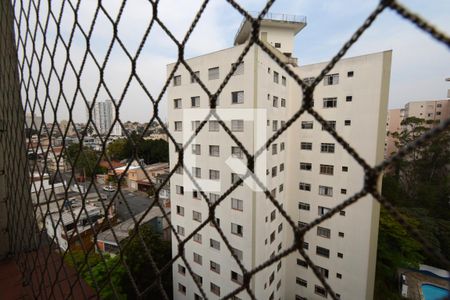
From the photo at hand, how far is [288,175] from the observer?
13.2ft

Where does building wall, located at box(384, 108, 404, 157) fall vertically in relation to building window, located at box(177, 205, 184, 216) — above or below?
above

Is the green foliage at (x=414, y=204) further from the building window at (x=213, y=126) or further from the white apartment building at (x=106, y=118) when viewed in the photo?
the white apartment building at (x=106, y=118)

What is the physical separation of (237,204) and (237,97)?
1517 millimetres

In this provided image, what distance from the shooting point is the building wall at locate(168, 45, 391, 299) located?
3.04 metres

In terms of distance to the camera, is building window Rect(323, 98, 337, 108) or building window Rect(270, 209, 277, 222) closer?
building window Rect(323, 98, 337, 108)

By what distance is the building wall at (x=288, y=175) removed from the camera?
9.96 feet

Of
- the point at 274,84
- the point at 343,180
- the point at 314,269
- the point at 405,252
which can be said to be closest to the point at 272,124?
the point at 274,84

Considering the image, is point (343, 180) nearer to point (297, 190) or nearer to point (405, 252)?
point (297, 190)

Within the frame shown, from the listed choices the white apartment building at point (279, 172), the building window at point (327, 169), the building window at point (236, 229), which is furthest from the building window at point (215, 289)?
the building window at point (327, 169)

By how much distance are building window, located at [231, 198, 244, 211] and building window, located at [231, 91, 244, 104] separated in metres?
1.39

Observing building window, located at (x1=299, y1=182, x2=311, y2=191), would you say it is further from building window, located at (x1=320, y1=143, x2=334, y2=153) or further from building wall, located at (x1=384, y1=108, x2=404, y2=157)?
building wall, located at (x1=384, y1=108, x2=404, y2=157)

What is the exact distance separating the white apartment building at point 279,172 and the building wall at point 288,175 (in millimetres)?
15

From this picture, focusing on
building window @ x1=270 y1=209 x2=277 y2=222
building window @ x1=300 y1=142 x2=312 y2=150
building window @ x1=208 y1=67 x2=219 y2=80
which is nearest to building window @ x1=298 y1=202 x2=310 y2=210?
building window @ x1=270 y1=209 x2=277 y2=222

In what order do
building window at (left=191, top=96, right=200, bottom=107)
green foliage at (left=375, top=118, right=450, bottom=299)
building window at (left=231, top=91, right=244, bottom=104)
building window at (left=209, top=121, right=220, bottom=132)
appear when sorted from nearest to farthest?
building window at (left=231, top=91, right=244, bottom=104) → building window at (left=209, top=121, right=220, bottom=132) → building window at (left=191, top=96, right=200, bottom=107) → green foliage at (left=375, top=118, right=450, bottom=299)
